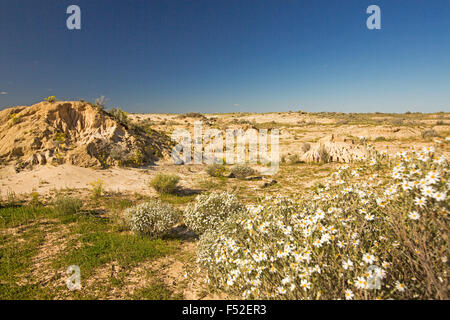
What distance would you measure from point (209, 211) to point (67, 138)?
10567 mm

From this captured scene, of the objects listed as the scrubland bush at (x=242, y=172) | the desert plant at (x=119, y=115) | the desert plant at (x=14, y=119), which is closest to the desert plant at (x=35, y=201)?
the desert plant at (x=14, y=119)

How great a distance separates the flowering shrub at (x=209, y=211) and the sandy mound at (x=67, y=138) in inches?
304

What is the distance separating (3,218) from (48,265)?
3.00m

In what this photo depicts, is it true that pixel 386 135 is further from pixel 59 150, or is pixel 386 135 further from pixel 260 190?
pixel 59 150

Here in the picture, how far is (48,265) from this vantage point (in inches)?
156

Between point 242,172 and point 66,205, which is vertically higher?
point 242,172

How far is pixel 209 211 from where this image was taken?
Answer: 518 centimetres

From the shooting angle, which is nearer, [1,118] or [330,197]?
[330,197]

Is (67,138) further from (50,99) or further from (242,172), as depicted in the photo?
(242,172)

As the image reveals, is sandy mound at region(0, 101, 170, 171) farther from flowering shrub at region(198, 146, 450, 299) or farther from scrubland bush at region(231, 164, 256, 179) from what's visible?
flowering shrub at region(198, 146, 450, 299)

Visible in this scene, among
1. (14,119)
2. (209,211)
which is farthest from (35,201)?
(14,119)

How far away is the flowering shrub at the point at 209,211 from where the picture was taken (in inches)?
196
